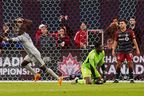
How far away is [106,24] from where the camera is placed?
25625 millimetres

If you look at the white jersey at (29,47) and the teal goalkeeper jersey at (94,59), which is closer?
the teal goalkeeper jersey at (94,59)

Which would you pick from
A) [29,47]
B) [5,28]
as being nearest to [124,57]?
[29,47]

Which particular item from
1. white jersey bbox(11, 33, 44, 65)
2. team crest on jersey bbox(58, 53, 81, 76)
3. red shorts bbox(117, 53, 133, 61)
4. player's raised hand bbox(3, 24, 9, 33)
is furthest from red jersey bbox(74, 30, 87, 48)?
white jersey bbox(11, 33, 44, 65)

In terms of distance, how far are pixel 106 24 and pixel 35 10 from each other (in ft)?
8.85

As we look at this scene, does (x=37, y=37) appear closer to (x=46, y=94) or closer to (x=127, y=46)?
(x=127, y=46)

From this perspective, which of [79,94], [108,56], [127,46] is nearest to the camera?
[79,94]

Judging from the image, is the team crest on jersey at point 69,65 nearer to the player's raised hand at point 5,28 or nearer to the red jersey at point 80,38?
the red jersey at point 80,38

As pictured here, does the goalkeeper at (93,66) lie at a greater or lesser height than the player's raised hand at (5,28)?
lesser

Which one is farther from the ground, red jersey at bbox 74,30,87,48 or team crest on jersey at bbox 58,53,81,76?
red jersey at bbox 74,30,87,48

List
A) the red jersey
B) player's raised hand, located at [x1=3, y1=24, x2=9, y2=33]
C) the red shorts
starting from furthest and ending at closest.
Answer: player's raised hand, located at [x1=3, y1=24, x2=9, y2=33] → the red jersey → the red shorts

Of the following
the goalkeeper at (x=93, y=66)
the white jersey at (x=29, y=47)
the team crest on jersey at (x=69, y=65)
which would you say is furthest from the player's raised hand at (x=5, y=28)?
the goalkeeper at (x=93, y=66)

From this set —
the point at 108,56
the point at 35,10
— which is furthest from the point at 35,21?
the point at 108,56

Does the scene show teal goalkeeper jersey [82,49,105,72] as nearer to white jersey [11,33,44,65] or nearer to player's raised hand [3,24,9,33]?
white jersey [11,33,44,65]

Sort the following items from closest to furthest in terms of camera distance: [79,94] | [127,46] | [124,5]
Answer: [79,94] → [127,46] → [124,5]
